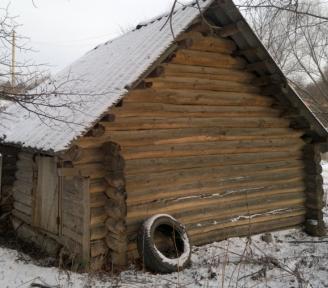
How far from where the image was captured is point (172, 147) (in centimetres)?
832

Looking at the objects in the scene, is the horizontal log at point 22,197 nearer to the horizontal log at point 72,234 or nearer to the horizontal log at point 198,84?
Answer: the horizontal log at point 72,234

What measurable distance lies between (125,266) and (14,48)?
13.3 ft

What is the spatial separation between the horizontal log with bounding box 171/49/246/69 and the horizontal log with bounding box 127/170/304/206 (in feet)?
8.12

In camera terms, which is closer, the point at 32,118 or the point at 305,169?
the point at 32,118

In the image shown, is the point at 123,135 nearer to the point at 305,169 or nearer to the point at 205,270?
the point at 205,270

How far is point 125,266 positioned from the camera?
7.34m

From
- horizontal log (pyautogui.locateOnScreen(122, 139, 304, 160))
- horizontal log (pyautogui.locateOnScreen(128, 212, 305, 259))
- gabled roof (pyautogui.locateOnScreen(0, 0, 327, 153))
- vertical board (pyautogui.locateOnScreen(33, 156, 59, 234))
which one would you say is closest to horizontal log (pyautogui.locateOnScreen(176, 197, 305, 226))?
horizontal log (pyautogui.locateOnScreen(128, 212, 305, 259))

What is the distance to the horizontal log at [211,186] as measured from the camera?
7910 millimetres

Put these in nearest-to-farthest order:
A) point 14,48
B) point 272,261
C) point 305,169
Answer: point 14,48
point 272,261
point 305,169

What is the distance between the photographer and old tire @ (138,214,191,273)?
7055 mm

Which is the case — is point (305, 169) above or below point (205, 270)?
above

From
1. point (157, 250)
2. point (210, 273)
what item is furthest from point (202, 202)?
point (210, 273)

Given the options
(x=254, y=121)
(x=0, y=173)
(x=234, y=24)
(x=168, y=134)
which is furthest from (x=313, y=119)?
(x=0, y=173)

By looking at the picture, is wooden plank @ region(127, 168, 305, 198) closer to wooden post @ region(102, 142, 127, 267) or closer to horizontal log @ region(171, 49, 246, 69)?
wooden post @ region(102, 142, 127, 267)
